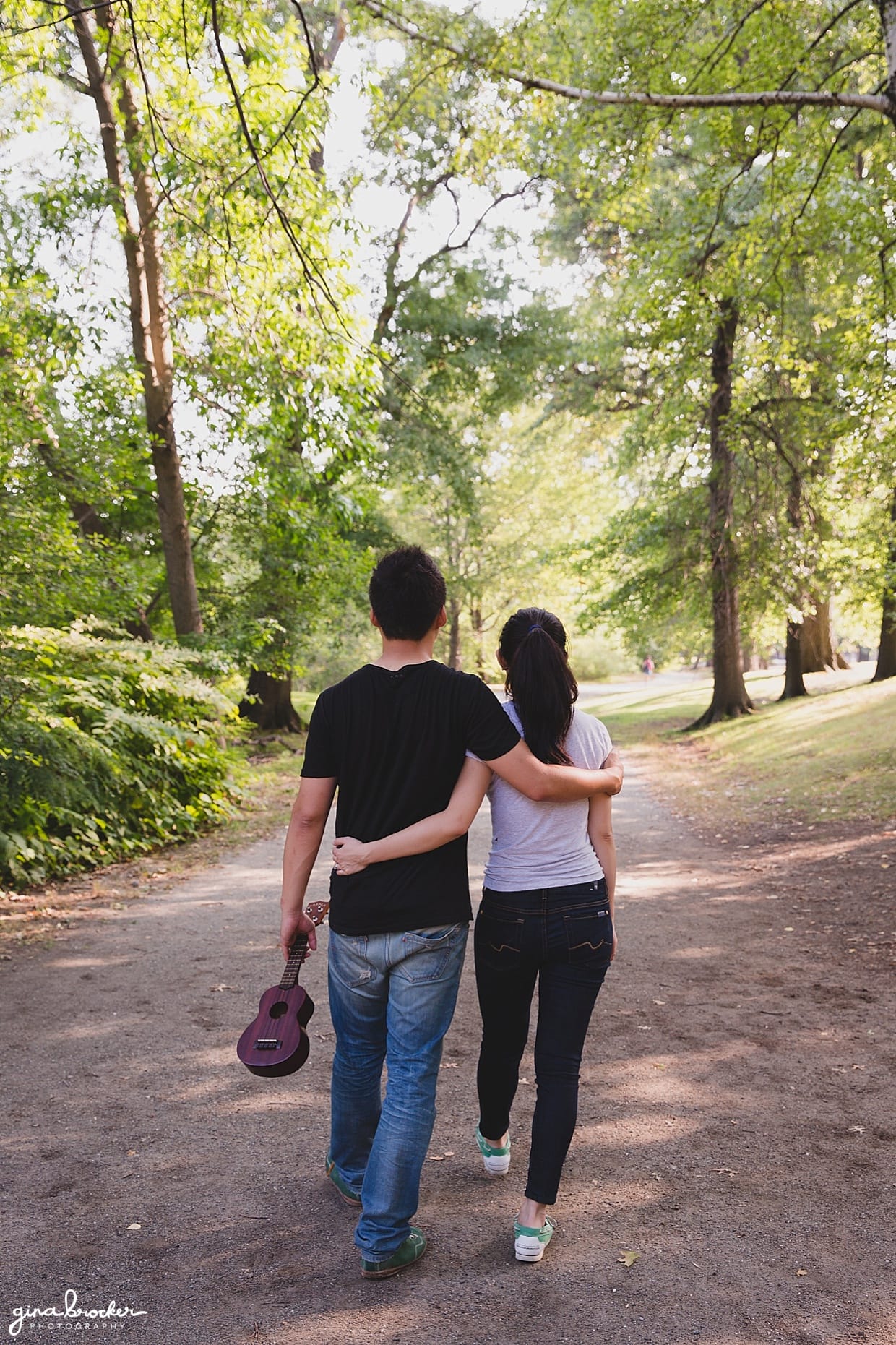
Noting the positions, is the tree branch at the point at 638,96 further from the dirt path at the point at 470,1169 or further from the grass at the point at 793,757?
the grass at the point at 793,757

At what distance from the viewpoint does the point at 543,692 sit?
3.22 meters

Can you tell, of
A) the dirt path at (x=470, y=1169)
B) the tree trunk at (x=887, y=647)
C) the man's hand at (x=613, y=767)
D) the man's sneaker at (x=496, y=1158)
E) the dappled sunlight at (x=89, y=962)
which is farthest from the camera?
the tree trunk at (x=887, y=647)

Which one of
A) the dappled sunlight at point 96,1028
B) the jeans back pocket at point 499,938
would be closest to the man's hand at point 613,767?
the jeans back pocket at point 499,938

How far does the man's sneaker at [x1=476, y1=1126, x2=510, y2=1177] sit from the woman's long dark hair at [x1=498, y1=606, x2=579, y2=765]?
4.92 ft

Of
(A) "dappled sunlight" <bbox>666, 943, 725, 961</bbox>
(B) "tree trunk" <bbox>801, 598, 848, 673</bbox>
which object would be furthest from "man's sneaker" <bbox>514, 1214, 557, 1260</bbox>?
(B) "tree trunk" <bbox>801, 598, 848, 673</bbox>

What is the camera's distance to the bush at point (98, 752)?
766 cm

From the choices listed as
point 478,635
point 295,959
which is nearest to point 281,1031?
point 295,959

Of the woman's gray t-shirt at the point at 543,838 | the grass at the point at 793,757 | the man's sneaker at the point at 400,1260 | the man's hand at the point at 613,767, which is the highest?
the man's hand at the point at 613,767

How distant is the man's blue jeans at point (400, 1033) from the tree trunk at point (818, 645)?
24.8 m

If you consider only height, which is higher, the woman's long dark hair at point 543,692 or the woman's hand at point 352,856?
the woman's long dark hair at point 543,692

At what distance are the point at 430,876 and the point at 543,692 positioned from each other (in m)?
0.68

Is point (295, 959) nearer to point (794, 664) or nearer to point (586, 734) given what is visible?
point (586, 734)

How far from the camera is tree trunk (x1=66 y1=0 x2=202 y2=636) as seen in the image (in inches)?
457

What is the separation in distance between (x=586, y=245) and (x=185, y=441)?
13.1 meters
